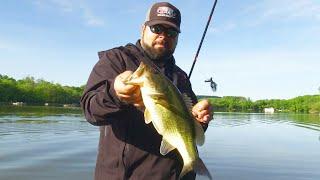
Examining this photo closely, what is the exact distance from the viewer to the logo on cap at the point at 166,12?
4.72m

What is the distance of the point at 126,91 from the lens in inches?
141

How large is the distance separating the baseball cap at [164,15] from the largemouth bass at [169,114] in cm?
104

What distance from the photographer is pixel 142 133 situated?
14.5 feet

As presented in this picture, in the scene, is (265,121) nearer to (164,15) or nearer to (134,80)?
(164,15)

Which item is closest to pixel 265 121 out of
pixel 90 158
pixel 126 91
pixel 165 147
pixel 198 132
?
pixel 90 158

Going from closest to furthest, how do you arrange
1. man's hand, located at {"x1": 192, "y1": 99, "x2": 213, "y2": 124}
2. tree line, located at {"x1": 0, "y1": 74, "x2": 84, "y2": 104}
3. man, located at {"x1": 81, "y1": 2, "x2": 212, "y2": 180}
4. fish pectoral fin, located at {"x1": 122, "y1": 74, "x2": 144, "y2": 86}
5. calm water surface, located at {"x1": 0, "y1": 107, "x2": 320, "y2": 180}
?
1. fish pectoral fin, located at {"x1": 122, "y1": 74, "x2": 144, "y2": 86}
2. man, located at {"x1": 81, "y1": 2, "x2": 212, "y2": 180}
3. man's hand, located at {"x1": 192, "y1": 99, "x2": 213, "y2": 124}
4. calm water surface, located at {"x1": 0, "y1": 107, "x2": 320, "y2": 180}
5. tree line, located at {"x1": 0, "y1": 74, "x2": 84, "y2": 104}

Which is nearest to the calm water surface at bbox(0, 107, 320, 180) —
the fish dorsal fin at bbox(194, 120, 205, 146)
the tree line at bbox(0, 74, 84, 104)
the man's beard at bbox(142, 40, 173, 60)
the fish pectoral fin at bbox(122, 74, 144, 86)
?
the man's beard at bbox(142, 40, 173, 60)

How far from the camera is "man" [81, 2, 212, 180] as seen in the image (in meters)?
4.13

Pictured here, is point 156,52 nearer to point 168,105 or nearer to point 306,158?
point 168,105

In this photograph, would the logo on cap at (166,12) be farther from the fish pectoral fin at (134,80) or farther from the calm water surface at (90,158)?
the calm water surface at (90,158)

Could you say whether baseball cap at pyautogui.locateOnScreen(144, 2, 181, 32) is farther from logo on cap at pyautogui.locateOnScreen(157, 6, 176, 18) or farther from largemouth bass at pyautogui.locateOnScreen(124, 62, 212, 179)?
largemouth bass at pyautogui.locateOnScreen(124, 62, 212, 179)

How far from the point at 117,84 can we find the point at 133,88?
0.52ft

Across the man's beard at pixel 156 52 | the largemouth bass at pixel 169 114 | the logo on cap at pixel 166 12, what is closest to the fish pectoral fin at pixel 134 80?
the largemouth bass at pixel 169 114

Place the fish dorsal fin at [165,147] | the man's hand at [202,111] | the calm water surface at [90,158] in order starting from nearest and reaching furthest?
the fish dorsal fin at [165,147] < the man's hand at [202,111] < the calm water surface at [90,158]
